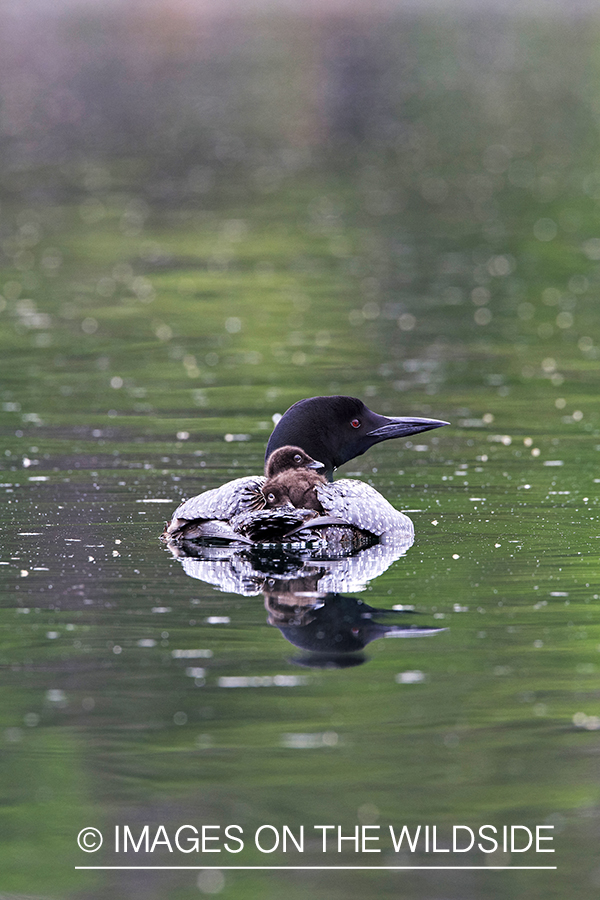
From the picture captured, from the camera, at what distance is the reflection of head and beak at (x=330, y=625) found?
17.1 ft

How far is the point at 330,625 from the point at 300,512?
0.86 m

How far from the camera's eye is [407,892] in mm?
3803

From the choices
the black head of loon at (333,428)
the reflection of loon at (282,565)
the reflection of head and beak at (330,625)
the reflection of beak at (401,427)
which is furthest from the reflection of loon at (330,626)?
the reflection of beak at (401,427)

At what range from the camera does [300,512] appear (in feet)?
20.6

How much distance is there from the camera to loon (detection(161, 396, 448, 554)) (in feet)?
20.4

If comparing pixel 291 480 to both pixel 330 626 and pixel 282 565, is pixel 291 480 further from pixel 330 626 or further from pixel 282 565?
pixel 330 626

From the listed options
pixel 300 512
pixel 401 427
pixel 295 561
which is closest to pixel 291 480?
pixel 300 512

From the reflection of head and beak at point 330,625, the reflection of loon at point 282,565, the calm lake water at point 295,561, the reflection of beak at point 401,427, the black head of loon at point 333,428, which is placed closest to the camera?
the calm lake water at point 295,561

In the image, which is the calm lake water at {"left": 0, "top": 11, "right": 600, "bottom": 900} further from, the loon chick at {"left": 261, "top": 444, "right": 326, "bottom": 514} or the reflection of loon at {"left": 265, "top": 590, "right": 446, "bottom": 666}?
the loon chick at {"left": 261, "top": 444, "right": 326, "bottom": 514}

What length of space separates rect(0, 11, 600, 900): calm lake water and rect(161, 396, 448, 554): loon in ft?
0.43

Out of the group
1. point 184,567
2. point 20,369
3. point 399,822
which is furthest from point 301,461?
point 20,369

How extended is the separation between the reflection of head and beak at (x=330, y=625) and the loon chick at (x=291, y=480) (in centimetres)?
54

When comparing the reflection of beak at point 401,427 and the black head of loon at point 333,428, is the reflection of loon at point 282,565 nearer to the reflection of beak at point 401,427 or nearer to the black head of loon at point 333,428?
the black head of loon at point 333,428

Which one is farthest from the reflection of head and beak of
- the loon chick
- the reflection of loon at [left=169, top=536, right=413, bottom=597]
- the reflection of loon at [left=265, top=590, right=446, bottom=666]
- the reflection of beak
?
the reflection of beak
